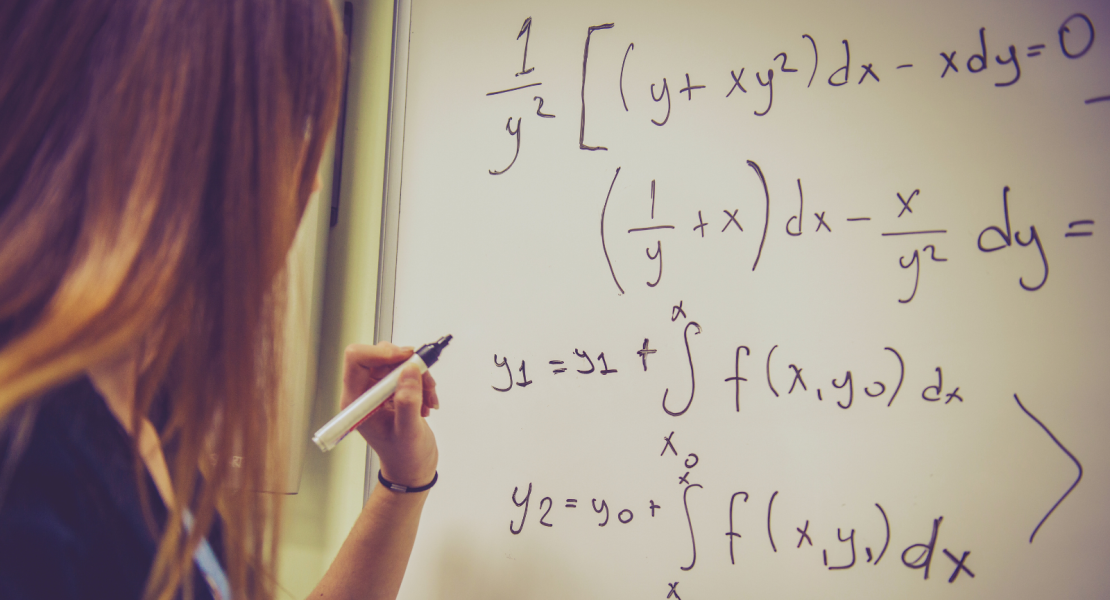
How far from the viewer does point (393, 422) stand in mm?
507

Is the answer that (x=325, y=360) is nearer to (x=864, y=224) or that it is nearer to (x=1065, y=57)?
(x=864, y=224)

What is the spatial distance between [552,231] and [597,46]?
23cm

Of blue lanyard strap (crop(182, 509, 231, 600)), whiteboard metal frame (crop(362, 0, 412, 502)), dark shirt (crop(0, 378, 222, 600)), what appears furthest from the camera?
whiteboard metal frame (crop(362, 0, 412, 502))

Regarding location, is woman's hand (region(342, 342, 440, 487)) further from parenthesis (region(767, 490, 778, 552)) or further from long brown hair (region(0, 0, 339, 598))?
parenthesis (region(767, 490, 778, 552))

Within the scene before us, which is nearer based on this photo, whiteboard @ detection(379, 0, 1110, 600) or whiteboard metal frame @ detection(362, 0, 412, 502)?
whiteboard @ detection(379, 0, 1110, 600)

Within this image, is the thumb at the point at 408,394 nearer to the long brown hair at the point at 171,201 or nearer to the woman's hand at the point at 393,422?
the woman's hand at the point at 393,422

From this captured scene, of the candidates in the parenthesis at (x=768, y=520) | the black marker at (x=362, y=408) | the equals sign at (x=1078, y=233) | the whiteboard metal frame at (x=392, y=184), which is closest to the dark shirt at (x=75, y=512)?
the black marker at (x=362, y=408)

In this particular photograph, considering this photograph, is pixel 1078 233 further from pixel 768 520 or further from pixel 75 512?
pixel 75 512

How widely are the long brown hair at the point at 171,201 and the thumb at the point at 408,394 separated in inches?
4.2

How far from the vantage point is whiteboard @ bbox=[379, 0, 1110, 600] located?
0.44 m

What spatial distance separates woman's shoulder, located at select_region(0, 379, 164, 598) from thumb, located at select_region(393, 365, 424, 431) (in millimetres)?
193

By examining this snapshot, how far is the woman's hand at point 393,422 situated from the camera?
1.55 ft

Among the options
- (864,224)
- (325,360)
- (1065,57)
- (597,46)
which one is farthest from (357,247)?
(1065,57)

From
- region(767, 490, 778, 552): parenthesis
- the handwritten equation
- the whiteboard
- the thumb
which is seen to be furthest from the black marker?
region(767, 490, 778, 552): parenthesis
